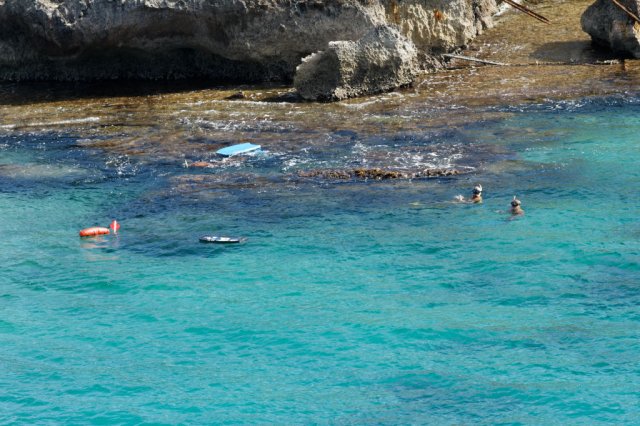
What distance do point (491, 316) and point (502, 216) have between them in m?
2.50

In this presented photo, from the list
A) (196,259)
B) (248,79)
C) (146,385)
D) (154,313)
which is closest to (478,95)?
(248,79)

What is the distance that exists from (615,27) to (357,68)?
4951 mm

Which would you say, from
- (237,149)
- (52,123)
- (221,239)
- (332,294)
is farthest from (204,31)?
(332,294)

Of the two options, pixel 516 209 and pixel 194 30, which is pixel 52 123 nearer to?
pixel 194 30

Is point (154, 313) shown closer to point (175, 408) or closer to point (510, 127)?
point (175, 408)

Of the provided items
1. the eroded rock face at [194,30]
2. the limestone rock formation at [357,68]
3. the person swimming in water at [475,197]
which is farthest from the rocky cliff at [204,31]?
the person swimming in water at [475,197]

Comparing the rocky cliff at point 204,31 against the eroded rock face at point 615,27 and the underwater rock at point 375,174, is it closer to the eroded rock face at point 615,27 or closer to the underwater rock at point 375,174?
the eroded rock face at point 615,27

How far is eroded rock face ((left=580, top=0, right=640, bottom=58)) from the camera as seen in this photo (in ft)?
60.2

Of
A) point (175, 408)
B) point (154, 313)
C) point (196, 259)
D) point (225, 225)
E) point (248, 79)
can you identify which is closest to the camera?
point (175, 408)

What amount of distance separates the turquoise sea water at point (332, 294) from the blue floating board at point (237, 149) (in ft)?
1.22

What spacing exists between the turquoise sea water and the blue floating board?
0.37 meters

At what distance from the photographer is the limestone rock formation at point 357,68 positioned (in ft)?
56.7

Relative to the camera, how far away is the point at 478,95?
17.0m

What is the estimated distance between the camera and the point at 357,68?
57.2 feet
